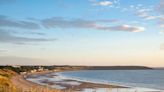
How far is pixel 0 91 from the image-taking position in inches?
674

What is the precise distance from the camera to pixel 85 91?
35.8 m

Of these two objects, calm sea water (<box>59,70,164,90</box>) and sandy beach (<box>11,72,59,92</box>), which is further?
calm sea water (<box>59,70,164,90</box>)

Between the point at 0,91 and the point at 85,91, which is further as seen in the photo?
the point at 85,91

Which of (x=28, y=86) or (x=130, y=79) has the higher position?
(x=130, y=79)

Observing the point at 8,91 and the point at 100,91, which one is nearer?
the point at 8,91

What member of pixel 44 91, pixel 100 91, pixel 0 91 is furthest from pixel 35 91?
pixel 100 91

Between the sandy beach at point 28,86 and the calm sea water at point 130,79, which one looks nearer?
the sandy beach at point 28,86

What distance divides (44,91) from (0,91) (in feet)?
7.50

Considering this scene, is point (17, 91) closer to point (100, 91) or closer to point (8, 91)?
point (8, 91)

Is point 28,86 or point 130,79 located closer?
point 28,86

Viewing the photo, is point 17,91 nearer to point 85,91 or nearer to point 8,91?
point 8,91

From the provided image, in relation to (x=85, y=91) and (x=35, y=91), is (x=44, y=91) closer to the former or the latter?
(x=35, y=91)

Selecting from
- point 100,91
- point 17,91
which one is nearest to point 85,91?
point 100,91

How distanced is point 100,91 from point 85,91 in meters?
1.58
